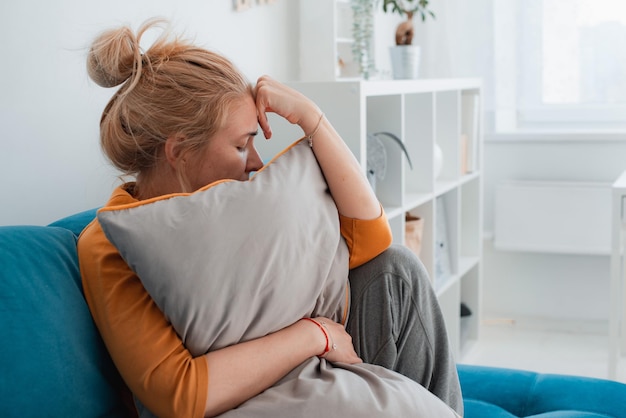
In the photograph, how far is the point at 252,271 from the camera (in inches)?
45.3

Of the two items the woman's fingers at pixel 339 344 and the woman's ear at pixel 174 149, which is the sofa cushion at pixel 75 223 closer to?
the woman's ear at pixel 174 149

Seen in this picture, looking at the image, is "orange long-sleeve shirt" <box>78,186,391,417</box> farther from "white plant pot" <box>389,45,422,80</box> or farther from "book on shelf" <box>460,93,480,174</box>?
"book on shelf" <box>460,93,480,174</box>

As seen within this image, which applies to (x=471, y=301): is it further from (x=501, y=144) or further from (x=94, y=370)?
(x=94, y=370)

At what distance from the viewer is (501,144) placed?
344cm

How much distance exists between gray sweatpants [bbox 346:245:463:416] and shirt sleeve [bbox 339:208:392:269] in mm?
27

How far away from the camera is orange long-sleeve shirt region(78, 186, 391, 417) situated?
1.12 metres

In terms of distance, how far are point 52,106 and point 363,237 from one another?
0.71 meters

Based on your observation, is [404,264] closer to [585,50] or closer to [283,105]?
[283,105]

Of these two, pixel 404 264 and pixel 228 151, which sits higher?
pixel 228 151

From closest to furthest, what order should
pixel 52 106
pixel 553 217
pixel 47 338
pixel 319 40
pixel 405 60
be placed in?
pixel 47 338
pixel 52 106
pixel 319 40
pixel 405 60
pixel 553 217

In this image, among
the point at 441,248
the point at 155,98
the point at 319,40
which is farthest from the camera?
the point at 441,248

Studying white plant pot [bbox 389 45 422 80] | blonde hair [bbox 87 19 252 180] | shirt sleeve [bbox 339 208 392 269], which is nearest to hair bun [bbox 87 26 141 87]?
blonde hair [bbox 87 19 252 180]

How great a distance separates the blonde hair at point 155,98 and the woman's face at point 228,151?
16 millimetres

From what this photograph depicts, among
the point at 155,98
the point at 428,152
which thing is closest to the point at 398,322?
the point at 155,98
